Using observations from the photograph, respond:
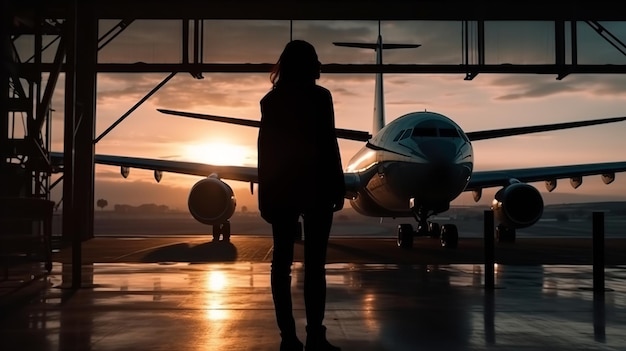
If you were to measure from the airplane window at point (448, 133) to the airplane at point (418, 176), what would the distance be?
0.08ft

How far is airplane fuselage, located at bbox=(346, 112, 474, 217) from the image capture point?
1655 centimetres

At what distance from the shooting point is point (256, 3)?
20.5m

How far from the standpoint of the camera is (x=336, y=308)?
682cm

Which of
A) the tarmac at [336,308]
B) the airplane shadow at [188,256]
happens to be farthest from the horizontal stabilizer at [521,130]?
the tarmac at [336,308]

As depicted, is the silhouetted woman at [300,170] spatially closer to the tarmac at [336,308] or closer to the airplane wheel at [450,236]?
the tarmac at [336,308]

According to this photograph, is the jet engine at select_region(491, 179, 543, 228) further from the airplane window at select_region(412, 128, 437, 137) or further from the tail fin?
the tail fin

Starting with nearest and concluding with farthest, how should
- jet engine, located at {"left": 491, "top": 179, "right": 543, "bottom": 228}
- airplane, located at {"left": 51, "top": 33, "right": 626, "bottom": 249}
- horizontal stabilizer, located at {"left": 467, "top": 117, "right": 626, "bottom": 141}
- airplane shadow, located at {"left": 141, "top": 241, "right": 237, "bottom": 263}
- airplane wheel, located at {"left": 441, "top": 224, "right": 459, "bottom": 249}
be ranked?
1. airplane shadow, located at {"left": 141, "top": 241, "right": 237, "bottom": 263}
2. airplane, located at {"left": 51, "top": 33, "right": 626, "bottom": 249}
3. airplane wheel, located at {"left": 441, "top": 224, "right": 459, "bottom": 249}
4. jet engine, located at {"left": 491, "top": 179, "right": 543, "bottom": 228}
5. horizontal stabilizer, located at {"left": 467, "top": 117, "right": 626, "bottom": 141}

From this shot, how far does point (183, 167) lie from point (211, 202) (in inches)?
155

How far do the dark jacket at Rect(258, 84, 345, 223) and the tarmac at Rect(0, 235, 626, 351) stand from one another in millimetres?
1109

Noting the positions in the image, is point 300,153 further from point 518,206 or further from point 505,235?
point 505,235

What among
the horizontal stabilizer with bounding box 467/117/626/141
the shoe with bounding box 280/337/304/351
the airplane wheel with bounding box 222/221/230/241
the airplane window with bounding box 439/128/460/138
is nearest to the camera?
the shoe with bounding box 280/337/304/351

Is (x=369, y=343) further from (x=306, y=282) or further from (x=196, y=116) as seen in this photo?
(x=196, y=116)

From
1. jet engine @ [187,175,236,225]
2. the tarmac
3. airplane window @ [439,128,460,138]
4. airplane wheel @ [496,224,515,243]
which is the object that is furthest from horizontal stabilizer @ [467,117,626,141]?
the tarmac

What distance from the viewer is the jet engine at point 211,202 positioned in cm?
2012
